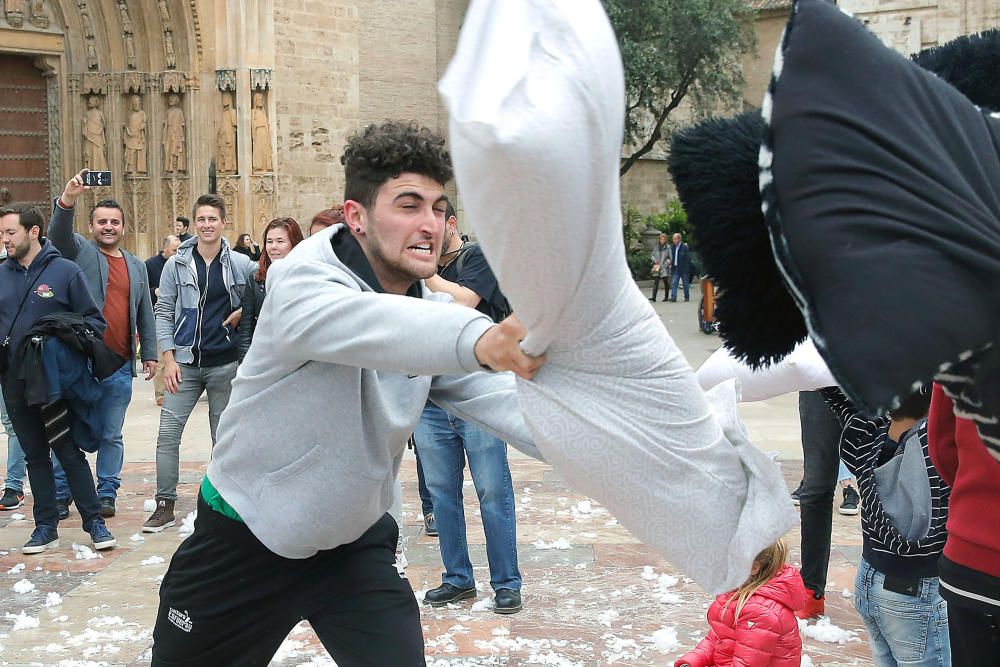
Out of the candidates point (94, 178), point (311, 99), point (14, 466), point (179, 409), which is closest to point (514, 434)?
point (179, 409)

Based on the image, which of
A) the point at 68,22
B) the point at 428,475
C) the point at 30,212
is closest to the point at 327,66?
the point at 68,22

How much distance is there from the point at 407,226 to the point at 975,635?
1564mm

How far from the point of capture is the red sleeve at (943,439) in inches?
99.6

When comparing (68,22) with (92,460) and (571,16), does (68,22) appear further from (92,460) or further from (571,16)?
(571,16)

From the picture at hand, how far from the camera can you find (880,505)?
354cm

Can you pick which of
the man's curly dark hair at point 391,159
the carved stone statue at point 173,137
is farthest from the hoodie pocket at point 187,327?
the carved stone statue at point 173,137

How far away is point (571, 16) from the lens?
1.77 m

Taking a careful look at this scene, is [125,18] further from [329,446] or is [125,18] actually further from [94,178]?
[329,446]

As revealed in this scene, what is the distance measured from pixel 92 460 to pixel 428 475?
4773 millimetres

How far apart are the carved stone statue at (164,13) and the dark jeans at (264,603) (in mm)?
17390

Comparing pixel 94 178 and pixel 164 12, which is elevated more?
pixel 164 12

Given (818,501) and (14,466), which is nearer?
(818,501)

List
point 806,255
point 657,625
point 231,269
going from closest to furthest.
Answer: point 806,255, point 657,625, point 231,269

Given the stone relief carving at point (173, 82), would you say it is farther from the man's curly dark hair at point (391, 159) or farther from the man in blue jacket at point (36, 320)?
the man's curly dark hair at point (391, 159)
